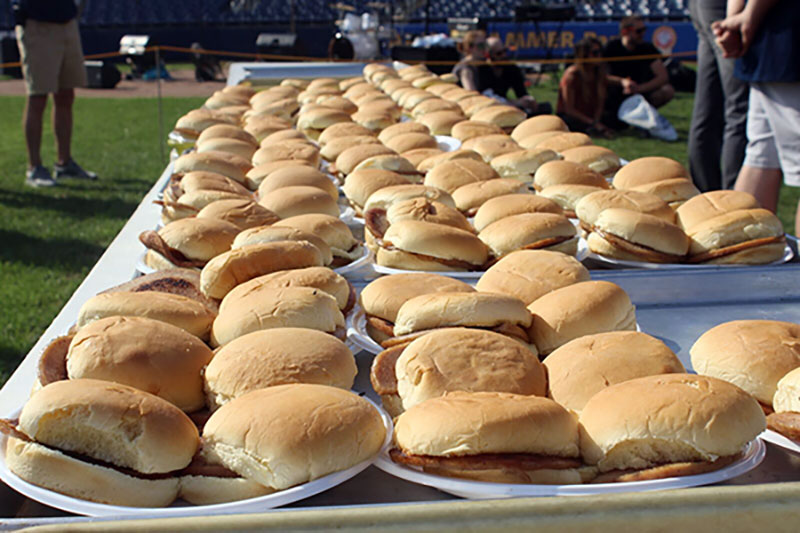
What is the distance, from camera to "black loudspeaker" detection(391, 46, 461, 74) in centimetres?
1284

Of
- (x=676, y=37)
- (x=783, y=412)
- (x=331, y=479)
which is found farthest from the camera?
(x=676, y=37)

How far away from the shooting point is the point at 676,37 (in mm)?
17578

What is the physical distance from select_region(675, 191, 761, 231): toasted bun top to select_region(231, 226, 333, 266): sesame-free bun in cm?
100

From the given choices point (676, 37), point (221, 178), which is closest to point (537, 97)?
point (676, 37)

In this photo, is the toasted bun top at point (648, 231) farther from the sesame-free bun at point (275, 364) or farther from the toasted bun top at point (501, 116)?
the toasted bun top at point (501, 116)

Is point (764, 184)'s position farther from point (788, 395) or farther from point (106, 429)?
point (106, 429)

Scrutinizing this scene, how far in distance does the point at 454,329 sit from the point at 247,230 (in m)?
0.76

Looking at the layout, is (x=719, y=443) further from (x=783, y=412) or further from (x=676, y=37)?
(x=676, y=37)

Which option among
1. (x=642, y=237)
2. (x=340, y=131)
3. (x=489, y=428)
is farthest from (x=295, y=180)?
(x=489, y=428)

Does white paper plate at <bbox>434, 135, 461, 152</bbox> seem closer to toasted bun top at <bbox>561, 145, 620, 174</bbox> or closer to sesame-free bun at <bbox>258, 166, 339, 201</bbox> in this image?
toasted bun top at <bbox>561, 145, 620, 174</bbox>

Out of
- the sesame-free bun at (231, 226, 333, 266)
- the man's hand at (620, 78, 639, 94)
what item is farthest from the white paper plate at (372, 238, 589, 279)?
the man's hand at (620, 78, 639, 94)

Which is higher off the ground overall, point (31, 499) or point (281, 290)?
point (281, 290)

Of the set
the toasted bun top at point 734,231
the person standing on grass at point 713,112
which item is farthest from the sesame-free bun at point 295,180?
the person standing on grass at point 713,112

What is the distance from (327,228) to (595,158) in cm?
132
